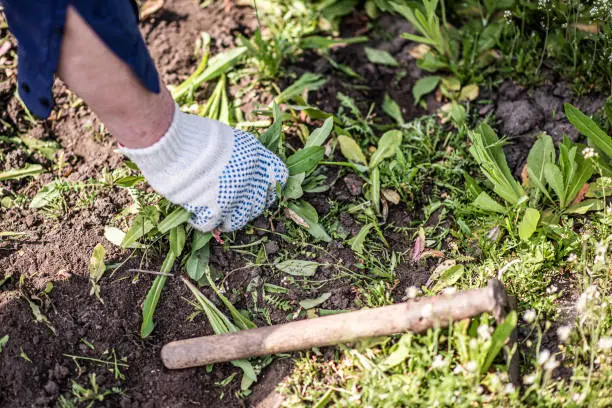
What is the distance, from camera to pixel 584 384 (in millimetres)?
1903

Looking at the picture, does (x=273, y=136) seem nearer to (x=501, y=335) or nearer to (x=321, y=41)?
(x=321, y=41)

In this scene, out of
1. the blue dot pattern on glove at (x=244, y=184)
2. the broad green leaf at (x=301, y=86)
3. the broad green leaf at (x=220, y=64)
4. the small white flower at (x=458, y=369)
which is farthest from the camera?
the broad green leaf at (x=220, y=64)

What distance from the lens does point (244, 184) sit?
2293 mm

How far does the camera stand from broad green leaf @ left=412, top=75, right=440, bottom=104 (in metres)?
2.94

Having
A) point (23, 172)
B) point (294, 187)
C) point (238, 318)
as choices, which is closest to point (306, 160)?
point (294, 187)

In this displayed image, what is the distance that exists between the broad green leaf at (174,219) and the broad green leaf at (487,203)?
1.11 m

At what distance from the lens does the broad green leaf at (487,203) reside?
2410 millimetres

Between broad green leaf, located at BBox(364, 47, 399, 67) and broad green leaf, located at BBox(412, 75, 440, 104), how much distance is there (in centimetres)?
18

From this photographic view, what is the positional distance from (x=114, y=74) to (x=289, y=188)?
0.89 meters

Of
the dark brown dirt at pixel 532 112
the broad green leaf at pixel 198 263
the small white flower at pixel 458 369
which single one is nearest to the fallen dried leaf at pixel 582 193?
the dark brown dirt at pixel 532 112

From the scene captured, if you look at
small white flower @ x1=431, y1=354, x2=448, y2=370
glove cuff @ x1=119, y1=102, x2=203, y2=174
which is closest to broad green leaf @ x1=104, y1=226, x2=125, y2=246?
glove cuff @ x1=119, y1=102, x2=203, y2=174

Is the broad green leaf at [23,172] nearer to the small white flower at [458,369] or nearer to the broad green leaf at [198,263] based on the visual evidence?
the broad green leaf at [198,263]

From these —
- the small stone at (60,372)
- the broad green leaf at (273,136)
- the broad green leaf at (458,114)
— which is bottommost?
the small stone at (60,372)

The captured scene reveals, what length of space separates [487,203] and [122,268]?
142 centimetres
